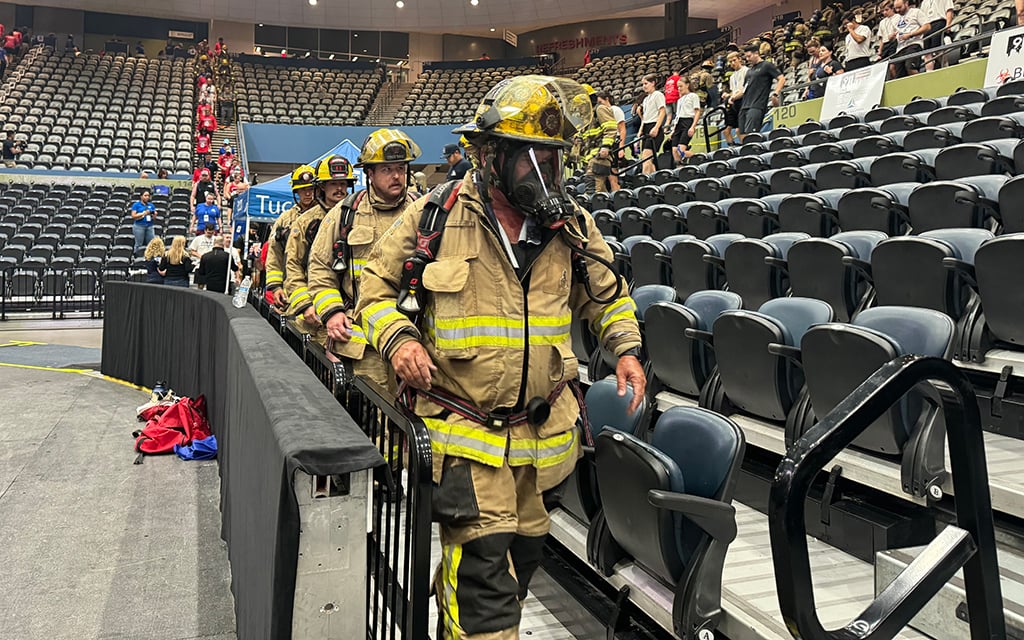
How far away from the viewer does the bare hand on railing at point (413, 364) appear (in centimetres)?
202

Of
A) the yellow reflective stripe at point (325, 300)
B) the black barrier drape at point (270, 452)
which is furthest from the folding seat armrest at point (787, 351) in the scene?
the yellow reflective stripe at point (325, 300)

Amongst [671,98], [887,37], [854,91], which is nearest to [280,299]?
[671,98]

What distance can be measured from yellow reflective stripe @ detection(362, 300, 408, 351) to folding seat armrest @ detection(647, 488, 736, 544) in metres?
0.83

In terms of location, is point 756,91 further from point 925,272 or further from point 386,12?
point 386,12

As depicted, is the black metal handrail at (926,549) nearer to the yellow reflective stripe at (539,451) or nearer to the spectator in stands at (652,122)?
the yellow reflective stripe at (539,451)

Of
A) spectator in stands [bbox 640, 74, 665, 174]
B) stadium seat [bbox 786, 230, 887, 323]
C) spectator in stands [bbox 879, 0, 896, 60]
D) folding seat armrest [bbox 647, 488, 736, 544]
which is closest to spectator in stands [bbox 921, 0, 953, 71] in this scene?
spectator in stands [bbox 879, 0, 896, 60]

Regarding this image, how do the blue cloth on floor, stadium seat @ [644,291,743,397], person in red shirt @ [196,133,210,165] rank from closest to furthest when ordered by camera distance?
1. stadium seat @ [644,291,743,397]
2. the blue cloth on floor
3. person in red shirt @ [196,133,210,165]

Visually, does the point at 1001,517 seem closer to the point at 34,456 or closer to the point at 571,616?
the point at 571,616

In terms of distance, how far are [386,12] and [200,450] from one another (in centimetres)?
2838

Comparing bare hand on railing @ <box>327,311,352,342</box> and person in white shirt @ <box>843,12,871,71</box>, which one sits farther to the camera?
person in white shirt @ <box>843,12,871,71</box>


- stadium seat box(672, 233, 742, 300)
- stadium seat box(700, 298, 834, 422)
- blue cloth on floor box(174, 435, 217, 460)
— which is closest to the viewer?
stadium seat box(700, 298, 834, 422)

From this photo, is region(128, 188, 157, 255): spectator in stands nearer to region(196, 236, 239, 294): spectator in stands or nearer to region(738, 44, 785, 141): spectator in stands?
region(196, 236, 239, 294): spectator in stands

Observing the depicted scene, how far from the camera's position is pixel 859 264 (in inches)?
155

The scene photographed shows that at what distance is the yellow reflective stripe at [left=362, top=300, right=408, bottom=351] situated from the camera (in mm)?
2107
